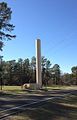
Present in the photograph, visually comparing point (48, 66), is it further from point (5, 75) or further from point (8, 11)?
point (8, 11)

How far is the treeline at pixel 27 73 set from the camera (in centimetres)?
13675

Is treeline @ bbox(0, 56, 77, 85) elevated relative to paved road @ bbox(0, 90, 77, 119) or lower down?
elevated

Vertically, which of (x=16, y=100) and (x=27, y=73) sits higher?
(x=27, y=73)

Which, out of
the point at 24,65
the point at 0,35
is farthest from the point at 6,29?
the point at 24,65

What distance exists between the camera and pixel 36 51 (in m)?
81.0

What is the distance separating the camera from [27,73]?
14200 cm

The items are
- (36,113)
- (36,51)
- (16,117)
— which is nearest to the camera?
(16,117)

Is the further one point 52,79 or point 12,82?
point 52,79

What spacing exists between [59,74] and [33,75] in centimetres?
2874

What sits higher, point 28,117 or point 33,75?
point 33,75

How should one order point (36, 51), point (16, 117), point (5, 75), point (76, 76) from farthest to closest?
point (76, 76), point (5, 75), point (36, 51), point (16, 117)

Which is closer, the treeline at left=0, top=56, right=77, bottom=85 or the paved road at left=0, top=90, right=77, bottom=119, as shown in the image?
the paved road at left=0, top=90, right=77, bottom=119

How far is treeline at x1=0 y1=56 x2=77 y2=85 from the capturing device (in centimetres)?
13675

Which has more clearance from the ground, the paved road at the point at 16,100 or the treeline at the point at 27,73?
the treeline at the point at 27,73
